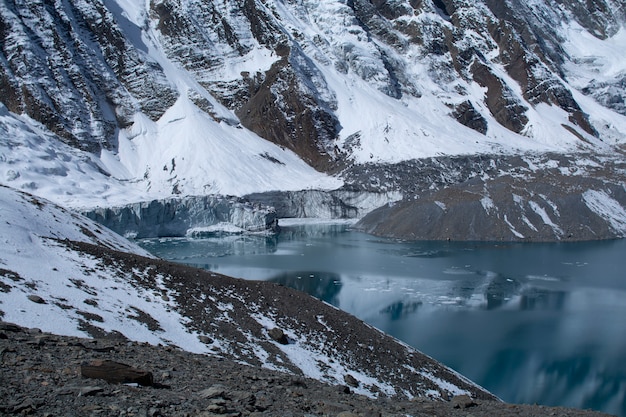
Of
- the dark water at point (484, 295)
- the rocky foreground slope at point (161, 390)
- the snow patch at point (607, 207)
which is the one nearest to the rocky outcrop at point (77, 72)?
the dark water at point (484, 295)

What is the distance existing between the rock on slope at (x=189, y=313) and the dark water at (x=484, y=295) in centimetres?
699

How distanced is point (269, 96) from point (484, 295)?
81.9 m

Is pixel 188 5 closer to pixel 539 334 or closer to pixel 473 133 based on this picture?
pixel 473 133

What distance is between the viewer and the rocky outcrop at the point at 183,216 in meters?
76.5

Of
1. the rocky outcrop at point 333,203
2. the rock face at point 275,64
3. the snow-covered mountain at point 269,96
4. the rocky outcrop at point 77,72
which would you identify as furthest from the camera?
the rock face at point 275,64

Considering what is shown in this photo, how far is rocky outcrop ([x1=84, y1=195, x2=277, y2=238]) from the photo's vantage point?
76500 mm

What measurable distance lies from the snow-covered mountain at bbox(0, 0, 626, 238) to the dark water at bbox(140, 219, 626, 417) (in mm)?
15713

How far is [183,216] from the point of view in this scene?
82938 millimetres

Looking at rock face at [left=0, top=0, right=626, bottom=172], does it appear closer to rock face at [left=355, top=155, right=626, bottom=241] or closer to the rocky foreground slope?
rock face at [left=355, top=155, right=626, bottom=241]

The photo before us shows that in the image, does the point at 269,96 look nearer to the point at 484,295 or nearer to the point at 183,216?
the point at 183,216

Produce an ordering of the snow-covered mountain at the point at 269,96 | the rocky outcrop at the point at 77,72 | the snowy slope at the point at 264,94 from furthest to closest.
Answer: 1. the rocky outcrop at the point at 77,72
2. the snow-covered mountain at the point at 269,96
3. the snowy slope at the point at 264,94

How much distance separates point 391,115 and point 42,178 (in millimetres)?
64433

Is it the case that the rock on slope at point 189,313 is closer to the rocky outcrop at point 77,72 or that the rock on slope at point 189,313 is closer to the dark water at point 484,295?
the dark water at point 484,295

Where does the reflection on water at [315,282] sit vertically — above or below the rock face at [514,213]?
below
